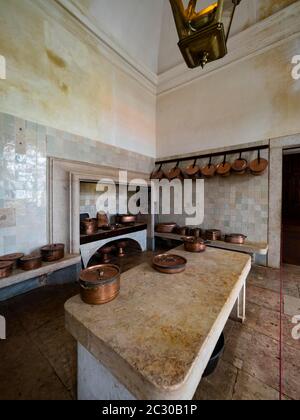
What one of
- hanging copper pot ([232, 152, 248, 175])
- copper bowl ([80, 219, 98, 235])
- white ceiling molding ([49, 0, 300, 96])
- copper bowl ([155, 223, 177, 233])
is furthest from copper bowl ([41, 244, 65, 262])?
white ceiling molding ([49, 0, 300, 96])

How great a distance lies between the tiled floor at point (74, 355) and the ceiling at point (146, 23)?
3.90 m

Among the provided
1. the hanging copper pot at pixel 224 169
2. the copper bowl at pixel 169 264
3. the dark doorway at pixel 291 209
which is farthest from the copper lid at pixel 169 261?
the dark doorway at pixel 291 209

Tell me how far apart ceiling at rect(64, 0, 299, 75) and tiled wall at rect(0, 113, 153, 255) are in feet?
6.24

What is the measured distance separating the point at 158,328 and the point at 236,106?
11.8 ft

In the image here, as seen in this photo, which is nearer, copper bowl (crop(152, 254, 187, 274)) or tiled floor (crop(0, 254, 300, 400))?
tiled floor (crop(0, 254, 300, 400))

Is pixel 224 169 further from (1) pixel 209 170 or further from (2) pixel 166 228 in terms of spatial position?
(2) pixel 166 228

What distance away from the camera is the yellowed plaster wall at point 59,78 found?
1.93 m

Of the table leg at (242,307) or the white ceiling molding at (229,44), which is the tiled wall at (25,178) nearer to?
the white ceiling molding at (229,44)

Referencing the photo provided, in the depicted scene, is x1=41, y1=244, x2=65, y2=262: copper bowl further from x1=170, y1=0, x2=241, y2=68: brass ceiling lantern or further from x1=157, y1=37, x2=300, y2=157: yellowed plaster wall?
x1=157, y1=37, x2=300, y2=157: yellowed plaster wall

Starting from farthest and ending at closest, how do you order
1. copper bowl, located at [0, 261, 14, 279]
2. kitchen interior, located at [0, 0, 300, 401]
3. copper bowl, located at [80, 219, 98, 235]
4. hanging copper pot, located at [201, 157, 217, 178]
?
hanging copper pot, located at [201, 157, 217, 178]
copper bowl, located at [80, 219, 98, 235]
copper bowl, located at [0, 261, 14, 279]
kitchen interior, located at [0, 0, 300, 401]

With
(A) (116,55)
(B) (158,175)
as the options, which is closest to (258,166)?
(B) (158,175)

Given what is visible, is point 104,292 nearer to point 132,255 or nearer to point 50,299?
point 50,299

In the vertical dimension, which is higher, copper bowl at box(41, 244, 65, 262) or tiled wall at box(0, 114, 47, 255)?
tiled wall at box(0, 114, 47, 255)

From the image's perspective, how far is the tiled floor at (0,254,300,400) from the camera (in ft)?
3.42
